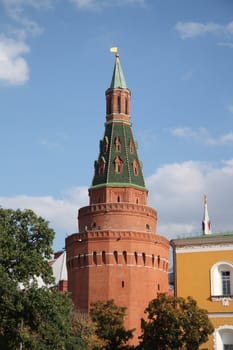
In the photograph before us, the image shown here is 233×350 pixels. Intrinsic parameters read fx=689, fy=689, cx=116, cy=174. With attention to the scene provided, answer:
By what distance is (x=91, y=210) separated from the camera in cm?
6141

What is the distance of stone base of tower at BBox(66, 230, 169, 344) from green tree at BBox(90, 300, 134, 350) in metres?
12.1

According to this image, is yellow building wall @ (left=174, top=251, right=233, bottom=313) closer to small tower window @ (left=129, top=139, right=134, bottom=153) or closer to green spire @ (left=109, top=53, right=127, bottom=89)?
small tower window @ (left=129, top=139, right=134, bottom=153)

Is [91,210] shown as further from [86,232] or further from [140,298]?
[140,298]

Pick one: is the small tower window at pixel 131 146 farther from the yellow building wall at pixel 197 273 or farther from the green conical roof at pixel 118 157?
the yellow building wall at pixel 197 273

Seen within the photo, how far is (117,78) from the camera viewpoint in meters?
66.5

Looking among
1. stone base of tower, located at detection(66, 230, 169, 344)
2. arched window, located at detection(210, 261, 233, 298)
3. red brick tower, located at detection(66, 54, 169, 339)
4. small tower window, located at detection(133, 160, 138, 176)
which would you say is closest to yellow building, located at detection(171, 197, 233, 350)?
arched window, located at detection(210, 261, 233, 298)

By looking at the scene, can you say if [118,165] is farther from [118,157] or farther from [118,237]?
[118,237]

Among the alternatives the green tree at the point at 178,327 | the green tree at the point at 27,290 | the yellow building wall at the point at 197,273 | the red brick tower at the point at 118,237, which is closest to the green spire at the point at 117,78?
the red brick tower at the point at 118,237

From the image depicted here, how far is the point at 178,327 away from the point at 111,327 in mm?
7928

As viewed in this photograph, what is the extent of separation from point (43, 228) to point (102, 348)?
46.7 feet

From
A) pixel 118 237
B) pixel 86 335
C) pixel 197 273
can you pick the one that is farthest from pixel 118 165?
pixel 197 273

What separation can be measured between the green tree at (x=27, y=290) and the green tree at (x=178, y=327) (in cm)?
749

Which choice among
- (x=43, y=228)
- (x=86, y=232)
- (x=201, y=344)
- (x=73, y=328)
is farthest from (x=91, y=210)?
(x=43, y=228)

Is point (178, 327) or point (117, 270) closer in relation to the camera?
point (178, 327)
